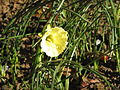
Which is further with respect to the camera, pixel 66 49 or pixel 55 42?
pixel 66 49

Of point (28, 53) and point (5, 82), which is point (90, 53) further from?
point (5, 82)

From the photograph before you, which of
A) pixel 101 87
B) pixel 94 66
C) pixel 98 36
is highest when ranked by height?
pixel 98 36

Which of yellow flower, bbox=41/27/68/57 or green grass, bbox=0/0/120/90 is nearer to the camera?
yellow flower, bbox=41/27/68/57

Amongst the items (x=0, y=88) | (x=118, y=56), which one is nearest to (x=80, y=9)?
(x=118, y=56)

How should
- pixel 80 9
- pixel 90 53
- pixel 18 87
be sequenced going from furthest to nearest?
pixel 90 53 → pixel 18 87 → pixel 80 9

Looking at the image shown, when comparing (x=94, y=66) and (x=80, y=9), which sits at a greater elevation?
(x=80, y=9)

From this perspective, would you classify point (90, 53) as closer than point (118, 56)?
No

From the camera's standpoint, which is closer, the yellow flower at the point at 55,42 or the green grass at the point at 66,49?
the yellow flower at the point at 55,42

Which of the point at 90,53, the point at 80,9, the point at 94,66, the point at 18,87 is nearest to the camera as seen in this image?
the point at 80,9
